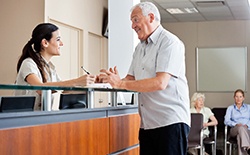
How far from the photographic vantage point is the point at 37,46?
354cm

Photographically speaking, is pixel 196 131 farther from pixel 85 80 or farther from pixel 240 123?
pixel 85 80

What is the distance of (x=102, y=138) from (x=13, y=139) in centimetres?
109

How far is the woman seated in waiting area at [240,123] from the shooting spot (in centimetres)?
844

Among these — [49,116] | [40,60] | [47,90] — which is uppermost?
[40,60]

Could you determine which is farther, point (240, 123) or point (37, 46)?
point (240, 123)

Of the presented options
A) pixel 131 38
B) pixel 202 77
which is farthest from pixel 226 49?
pixel 131 38

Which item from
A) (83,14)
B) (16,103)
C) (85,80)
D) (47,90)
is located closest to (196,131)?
(83,14)

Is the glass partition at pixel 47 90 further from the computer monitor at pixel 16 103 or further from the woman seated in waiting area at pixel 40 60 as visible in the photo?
the woman seated in waiting area at pixel 40 60

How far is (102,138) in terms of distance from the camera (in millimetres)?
3137

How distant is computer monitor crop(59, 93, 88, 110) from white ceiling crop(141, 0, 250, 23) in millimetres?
6310

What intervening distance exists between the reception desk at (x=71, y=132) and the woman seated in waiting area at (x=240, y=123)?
4.96m

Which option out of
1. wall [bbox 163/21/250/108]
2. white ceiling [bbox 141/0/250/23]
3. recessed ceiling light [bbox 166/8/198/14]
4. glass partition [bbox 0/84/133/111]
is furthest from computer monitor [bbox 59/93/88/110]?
wall [bbox 163/21/250/108]

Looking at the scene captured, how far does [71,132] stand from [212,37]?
9.27 meters

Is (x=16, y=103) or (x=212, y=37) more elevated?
(x=212, y=37)
